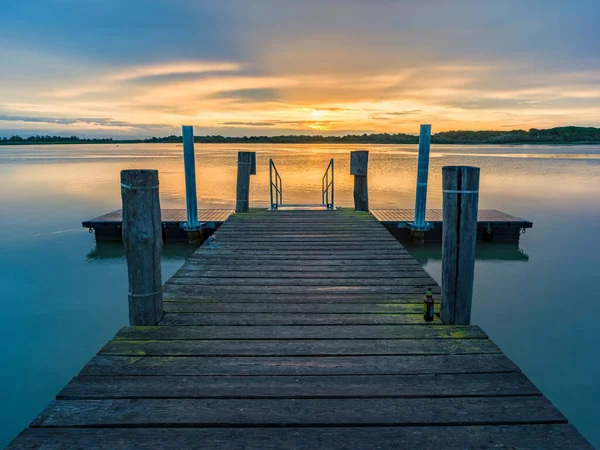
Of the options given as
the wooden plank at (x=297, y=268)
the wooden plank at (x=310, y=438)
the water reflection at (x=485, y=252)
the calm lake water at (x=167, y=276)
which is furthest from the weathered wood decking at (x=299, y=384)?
the water reflection at (x=485, y=252)

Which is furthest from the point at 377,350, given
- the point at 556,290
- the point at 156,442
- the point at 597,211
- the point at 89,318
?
the point at 597,211

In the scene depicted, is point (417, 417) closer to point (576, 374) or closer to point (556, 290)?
point (576, 374)

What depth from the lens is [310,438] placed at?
2.03 metres

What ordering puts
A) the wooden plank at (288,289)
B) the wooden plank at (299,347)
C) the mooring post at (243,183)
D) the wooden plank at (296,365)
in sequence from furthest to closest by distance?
the mooring post at (243,183), the wooden plank at (288,289), the wooden plank at (299,347), the wooden plank at (296,365)

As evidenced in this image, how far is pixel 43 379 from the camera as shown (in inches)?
194

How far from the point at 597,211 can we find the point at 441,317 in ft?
55.9

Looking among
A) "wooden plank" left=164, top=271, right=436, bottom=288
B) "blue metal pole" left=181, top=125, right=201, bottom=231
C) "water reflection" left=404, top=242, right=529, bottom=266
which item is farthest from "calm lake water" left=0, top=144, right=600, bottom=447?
"wooden plank" left=164, top=271, right=436, bottom=288

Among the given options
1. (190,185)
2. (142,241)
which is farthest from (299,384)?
(190,185)

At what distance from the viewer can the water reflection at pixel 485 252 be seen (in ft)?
32.9

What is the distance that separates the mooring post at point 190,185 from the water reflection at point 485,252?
19.2 ft

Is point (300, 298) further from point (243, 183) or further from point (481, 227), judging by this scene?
point (481, 227)

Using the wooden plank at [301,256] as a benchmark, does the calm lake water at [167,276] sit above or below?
below

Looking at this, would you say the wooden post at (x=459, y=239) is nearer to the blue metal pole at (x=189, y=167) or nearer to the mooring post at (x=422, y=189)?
the mooring post at (x=422, y=189)

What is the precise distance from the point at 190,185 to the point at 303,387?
305 inches
